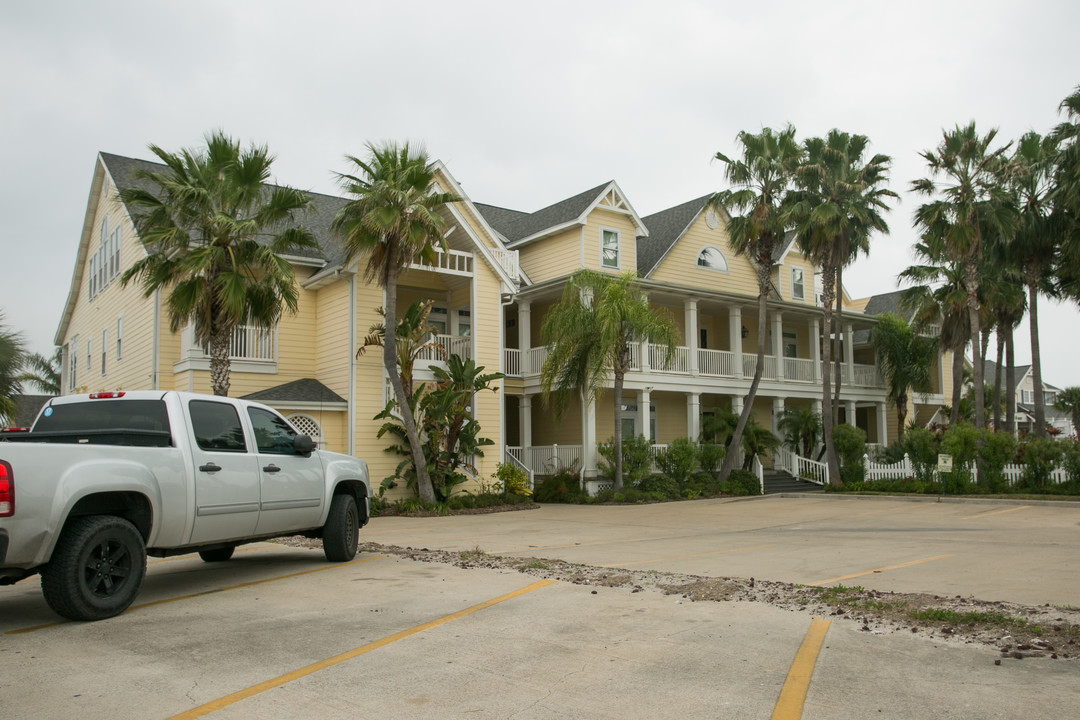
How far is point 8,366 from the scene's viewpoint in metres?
24.0

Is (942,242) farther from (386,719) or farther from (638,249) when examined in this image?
(386,719)

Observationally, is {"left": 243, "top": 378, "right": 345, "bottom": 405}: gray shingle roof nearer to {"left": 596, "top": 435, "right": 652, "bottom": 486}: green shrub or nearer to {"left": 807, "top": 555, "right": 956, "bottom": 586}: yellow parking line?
{"left": 596, "top": 435, "right": 652, "bottom": 486}: green shrub

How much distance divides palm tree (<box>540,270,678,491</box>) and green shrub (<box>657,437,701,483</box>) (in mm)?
3612

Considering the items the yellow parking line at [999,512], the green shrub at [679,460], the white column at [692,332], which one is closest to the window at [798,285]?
the white column at [692,332]

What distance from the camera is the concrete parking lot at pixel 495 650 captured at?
4586 millimetres

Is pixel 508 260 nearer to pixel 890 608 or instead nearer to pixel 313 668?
pixel 890 608

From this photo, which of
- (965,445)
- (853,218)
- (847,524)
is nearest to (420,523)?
(847,524)

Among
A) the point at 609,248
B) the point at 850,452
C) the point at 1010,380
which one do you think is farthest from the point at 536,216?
the point at 1010,380

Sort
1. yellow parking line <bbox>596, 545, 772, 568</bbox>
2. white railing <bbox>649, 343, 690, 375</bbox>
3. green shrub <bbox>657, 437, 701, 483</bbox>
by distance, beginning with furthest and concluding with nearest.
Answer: white railing <bbox>649, 343, 690, 375</bbox> → green shrub <bbox>657, 437, 701, 483</bbox> → yellow parking line <bbox>596, 545, 772, 568</bbox>

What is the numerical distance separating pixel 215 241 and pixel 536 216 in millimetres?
15160

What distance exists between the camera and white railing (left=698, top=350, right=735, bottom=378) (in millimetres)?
29984

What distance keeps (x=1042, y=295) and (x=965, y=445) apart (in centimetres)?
1305

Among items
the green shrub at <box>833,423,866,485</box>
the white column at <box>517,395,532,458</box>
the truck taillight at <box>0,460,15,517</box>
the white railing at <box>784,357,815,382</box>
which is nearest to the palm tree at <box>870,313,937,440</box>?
the white railing at <box>784,357,815,382</box>

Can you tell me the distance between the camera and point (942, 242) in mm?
27281
